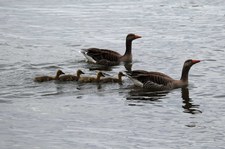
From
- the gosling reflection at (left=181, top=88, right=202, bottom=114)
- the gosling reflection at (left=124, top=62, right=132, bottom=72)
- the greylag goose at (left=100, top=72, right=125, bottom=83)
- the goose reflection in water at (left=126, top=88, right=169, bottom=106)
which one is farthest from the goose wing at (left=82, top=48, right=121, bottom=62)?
the gosling reflection at (left=181, top=88, right=202, bottom=114)

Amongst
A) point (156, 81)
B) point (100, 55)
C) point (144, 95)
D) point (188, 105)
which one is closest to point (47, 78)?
point (144, 95)

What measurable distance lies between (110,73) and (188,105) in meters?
4.58

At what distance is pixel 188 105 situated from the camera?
52.2ft

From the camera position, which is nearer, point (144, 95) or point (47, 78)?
point (144, 95)

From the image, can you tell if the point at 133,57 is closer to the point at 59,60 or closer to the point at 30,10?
the point at 59,60

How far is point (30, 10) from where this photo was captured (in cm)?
3166

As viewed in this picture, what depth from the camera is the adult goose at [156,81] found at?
17.6 metres

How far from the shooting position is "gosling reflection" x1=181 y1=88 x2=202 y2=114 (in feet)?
50.4

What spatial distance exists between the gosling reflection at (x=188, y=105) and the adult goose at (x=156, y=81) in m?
0.37

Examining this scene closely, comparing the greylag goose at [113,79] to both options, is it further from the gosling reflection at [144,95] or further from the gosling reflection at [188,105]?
the gosling reflection at [188,105]

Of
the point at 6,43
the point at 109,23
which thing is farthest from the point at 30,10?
the point at 6,43

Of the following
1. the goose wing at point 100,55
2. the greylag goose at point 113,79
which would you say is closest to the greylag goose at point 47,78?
the greylag goose at point 113,79

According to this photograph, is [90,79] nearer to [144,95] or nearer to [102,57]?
[144,95]

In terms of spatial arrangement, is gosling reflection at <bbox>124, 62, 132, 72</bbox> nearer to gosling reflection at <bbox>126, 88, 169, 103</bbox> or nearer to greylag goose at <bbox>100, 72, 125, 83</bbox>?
greylag goose at <bbox>100, 72, 125, 83</bbox>
